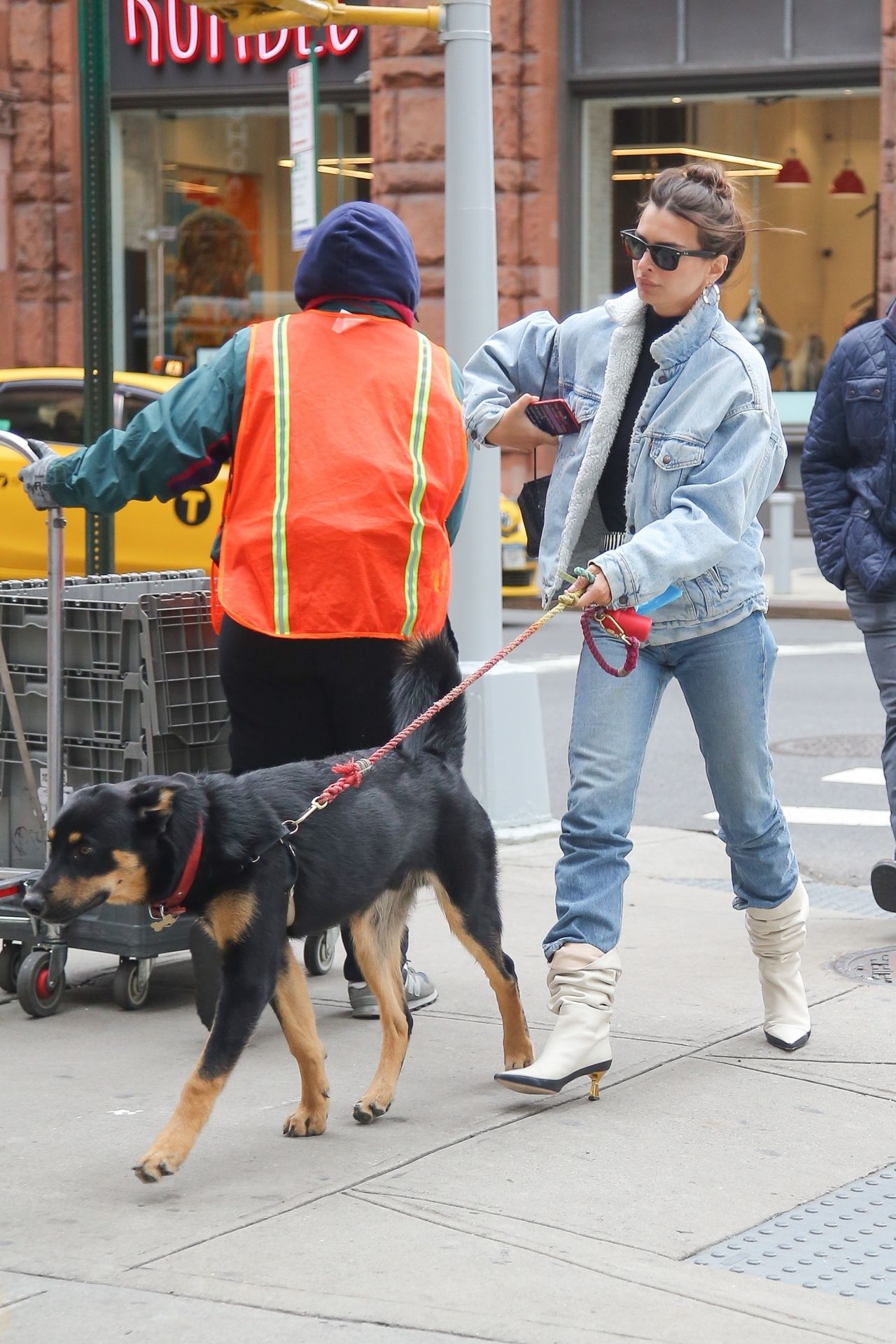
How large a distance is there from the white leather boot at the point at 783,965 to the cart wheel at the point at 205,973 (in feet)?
4.44

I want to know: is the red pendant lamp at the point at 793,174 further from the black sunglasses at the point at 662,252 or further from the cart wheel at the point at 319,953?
the black sunglasses at the point at 662,252

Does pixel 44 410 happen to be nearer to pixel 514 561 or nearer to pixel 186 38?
pixel 514 561

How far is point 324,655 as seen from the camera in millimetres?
4766

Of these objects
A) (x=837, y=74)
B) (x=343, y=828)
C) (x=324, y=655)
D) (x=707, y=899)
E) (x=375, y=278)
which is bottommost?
(x=707, y=899)

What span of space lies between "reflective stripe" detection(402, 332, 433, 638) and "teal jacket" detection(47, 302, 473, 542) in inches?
17.2

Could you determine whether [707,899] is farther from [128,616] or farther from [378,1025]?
[128,616]

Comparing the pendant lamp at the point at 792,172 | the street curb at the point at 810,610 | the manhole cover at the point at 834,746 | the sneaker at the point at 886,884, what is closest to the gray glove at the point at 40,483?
the sneaker at the point at 886,884

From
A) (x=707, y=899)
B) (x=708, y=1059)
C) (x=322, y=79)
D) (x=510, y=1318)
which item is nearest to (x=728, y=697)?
(x=708, y=1059)

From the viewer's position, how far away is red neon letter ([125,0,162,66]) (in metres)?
21.9

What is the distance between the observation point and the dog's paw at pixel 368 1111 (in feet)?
14.3

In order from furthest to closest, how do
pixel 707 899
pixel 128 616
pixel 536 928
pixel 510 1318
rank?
pixel 707 899
pixel 536 928
pixel 128 616
pixel 510 1318

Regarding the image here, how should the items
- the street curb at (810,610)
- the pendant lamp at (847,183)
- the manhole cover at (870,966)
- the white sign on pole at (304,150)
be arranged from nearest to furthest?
1. the manhole cover at (870,966)
2. the white sign on pole at (304,150)
3. the street curb at (810,610)
4. the pendant lamp at (847,183)

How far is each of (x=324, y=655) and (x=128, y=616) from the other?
2.33 ft

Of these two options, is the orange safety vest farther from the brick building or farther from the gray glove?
the brick building
